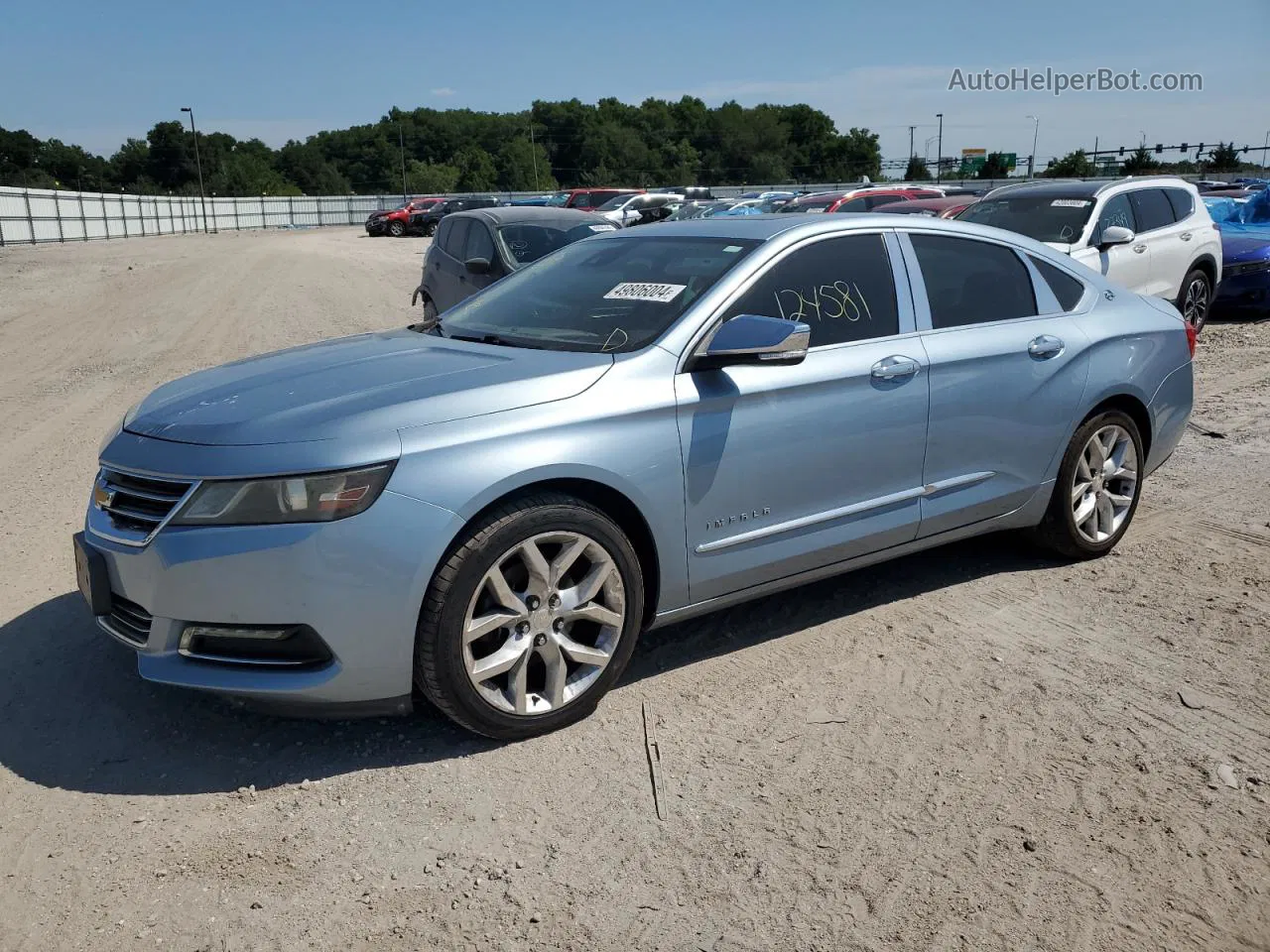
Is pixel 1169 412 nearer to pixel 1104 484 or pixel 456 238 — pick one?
pixel 1104 484

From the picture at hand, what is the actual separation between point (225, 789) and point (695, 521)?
5.68ft

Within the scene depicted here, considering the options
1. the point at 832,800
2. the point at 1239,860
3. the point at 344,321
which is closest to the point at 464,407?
the point at 832,800

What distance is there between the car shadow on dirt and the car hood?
959 mm

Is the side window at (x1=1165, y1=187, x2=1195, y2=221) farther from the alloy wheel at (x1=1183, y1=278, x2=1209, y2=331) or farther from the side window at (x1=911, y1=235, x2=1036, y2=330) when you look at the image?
the side window at (x1=911, y1=235, x2=1036, y2=330)

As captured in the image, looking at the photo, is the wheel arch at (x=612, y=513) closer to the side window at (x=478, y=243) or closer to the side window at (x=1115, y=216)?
the side window at (x=478, y=243)

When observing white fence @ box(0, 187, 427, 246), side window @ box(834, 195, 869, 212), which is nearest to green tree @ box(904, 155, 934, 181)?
white fence @ box(0, 187, 427, 246)

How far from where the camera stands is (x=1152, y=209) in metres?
11.7

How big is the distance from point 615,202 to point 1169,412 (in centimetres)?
3122

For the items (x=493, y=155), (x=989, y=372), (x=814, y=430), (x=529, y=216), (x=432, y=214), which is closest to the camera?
(x=814, y=430)

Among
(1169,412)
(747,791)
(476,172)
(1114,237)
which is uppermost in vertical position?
(476,172)

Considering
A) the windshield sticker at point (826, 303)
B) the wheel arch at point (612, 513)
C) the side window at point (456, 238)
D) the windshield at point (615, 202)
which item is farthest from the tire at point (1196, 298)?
the windshield at point (615, 202)

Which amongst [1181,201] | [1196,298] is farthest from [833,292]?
[1196,298]

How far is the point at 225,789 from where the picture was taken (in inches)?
131

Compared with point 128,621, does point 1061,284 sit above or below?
above
